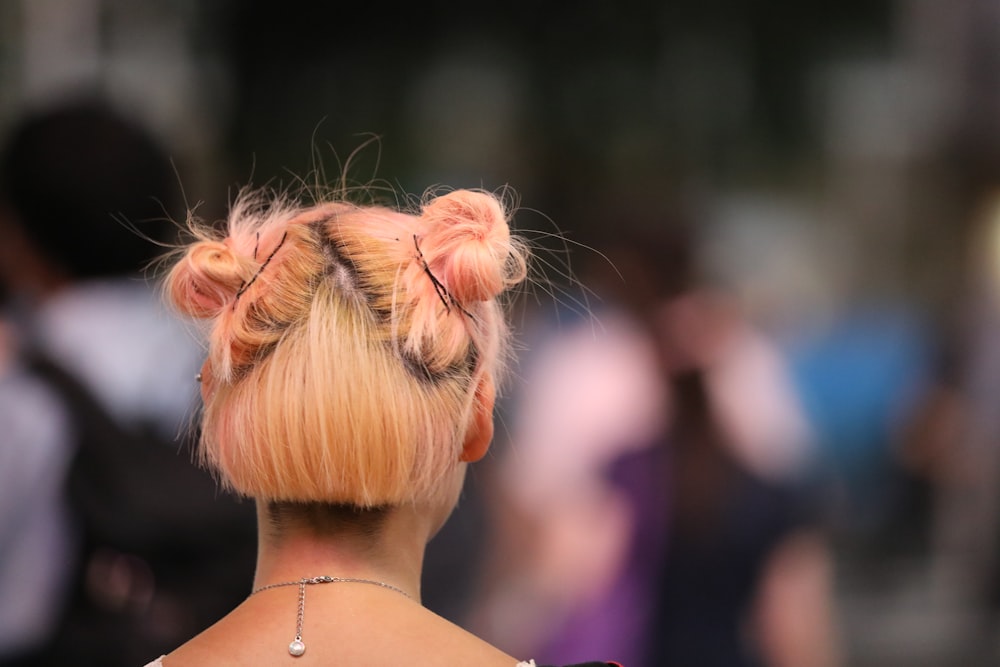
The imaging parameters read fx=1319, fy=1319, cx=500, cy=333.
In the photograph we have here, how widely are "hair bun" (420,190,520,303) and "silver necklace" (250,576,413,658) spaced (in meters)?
0.37

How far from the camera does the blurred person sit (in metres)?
3.41

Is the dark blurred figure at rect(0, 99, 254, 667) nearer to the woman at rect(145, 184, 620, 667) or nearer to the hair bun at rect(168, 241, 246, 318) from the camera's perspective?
the hair bun at rect(168, 241, 246, 318)

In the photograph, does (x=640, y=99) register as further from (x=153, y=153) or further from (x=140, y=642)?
(x=140, y=642)

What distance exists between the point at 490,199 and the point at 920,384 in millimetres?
5645

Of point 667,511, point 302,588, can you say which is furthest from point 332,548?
point 667,511


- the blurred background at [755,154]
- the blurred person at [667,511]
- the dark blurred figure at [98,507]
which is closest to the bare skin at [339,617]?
the dark blurred figure at [98,507]

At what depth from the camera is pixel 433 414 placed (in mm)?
A: 1584

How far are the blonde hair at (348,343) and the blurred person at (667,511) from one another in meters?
1.76

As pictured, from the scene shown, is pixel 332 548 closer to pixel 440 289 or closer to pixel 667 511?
pixel 440 289

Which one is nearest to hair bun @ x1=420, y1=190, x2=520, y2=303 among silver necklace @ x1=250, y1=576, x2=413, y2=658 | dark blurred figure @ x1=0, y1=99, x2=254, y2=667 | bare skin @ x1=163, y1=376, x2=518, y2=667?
bare skin @ x1=163, y1=376, x2=518, y2=667

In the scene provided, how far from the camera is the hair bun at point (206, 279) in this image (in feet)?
5.44

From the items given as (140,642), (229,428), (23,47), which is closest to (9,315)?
(140,642)

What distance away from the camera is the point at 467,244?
166 centimetres

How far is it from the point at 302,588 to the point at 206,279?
41 cm
